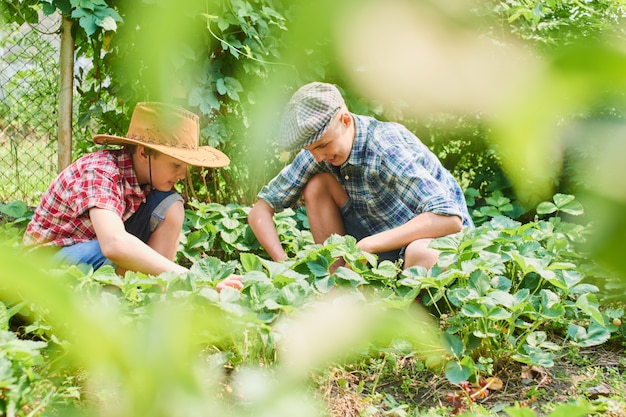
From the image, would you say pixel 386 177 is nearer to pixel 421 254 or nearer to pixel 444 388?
pixel 421 254

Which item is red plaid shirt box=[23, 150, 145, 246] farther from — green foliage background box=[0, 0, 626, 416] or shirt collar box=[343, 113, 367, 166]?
green foliage background box=[0, 0, 626, 416]

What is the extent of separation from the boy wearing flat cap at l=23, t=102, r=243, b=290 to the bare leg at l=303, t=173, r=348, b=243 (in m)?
0.43

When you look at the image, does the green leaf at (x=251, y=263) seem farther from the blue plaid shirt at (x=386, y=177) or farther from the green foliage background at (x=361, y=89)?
the green foliage background at (x=361, y=89)

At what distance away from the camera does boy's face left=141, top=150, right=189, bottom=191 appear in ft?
8.17

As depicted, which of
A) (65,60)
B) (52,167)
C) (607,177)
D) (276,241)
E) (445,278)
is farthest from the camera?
(52,167)

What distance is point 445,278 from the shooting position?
75.8 inches

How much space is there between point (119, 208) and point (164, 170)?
11.2 inches

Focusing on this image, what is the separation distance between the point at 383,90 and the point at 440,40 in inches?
1.2

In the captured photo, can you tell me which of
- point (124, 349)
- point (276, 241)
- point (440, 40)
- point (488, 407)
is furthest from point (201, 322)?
point (276, 241)

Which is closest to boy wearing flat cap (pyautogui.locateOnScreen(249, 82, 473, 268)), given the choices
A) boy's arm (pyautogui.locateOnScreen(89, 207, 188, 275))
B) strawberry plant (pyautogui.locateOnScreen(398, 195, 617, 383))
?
strawberry plant (pyautogui.locateOnScreen(398, 195, 617, 383))

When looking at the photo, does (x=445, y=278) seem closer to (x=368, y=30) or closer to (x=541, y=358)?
(x=541, y=358)

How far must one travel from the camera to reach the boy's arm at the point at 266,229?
2842 mm

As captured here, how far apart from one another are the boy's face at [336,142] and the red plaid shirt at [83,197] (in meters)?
0.70

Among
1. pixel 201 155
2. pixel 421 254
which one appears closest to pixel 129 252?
pixel 201 155
